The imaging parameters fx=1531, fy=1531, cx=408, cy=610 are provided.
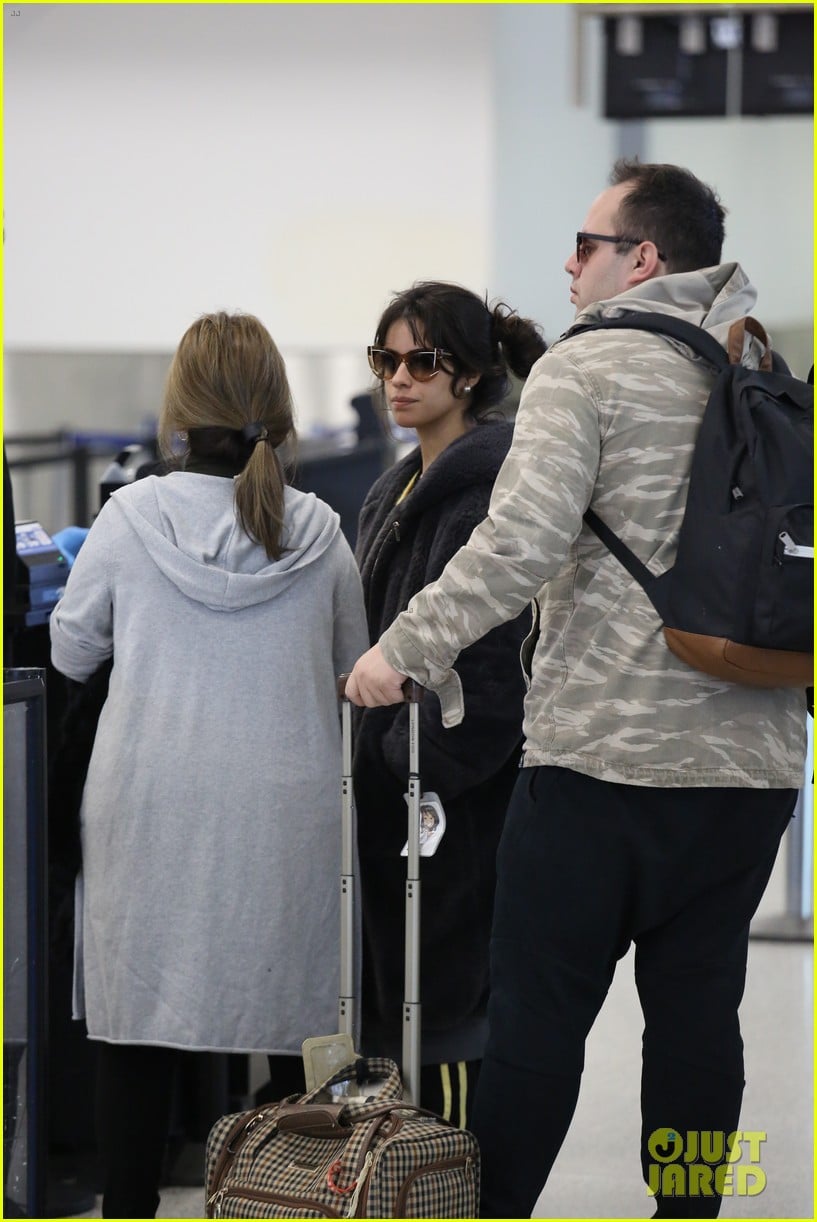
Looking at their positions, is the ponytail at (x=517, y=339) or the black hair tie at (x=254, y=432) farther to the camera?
the ponytail at (x=517, y=339)

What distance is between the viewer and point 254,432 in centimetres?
224

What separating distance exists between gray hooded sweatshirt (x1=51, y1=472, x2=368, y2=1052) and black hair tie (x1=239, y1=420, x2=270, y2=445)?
0.26 ft

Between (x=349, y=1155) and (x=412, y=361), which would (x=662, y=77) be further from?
(x=349, y=1155)

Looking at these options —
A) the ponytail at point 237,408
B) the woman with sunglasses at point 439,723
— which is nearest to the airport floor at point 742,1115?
the woman with sunglasses at point 439,723

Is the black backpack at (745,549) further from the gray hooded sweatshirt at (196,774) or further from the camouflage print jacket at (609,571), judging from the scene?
the gray hooded sweatshirt at (196,774)

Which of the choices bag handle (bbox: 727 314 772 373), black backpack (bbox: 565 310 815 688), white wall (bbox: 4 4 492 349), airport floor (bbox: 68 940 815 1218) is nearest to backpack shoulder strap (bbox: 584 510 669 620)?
black backpack (bbox: 565 310 815 688)

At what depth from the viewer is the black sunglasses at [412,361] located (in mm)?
2490

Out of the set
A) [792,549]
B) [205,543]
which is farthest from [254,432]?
[792,549]

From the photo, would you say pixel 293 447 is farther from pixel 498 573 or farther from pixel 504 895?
pixel 504 895

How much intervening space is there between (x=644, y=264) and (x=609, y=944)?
35.2 inches

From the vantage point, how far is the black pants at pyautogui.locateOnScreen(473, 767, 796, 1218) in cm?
193

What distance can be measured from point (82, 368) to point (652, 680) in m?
9.92

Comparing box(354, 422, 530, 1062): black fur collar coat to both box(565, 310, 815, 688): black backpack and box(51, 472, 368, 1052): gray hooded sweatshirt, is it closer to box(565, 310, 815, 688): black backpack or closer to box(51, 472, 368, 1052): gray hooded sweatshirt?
box(51, 472, 368, 1052): gray hooded sweatshirt

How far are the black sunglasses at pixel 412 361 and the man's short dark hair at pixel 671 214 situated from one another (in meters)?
0.51
